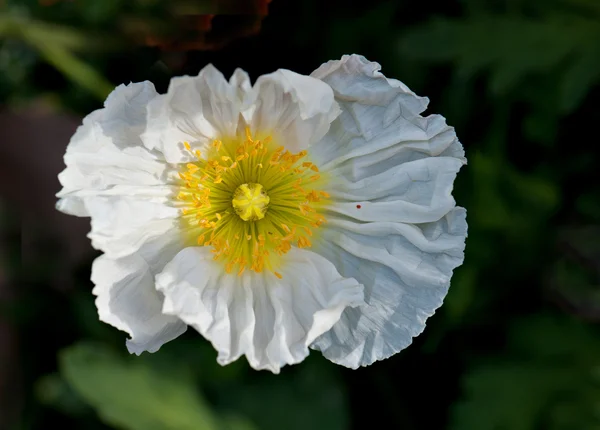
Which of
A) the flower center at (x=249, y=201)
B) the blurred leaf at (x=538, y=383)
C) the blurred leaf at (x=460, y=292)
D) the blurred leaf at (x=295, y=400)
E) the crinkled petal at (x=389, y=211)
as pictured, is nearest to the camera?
the crinkled petal at (x=389, y=211)

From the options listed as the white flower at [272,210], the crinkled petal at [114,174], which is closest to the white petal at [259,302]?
the white flower at [272,210]

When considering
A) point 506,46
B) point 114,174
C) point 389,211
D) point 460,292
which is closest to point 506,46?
point 506,46

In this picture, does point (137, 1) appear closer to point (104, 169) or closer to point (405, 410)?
point (104, 169)

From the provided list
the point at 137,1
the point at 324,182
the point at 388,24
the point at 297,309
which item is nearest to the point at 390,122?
the point at 324,182

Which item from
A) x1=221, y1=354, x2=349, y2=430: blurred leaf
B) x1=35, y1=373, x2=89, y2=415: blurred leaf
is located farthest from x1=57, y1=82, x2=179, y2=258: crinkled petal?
x1=35, y1=373, x2=89, y2=415: blurred leaf

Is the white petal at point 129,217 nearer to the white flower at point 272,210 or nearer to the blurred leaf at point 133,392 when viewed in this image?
the white flower at point 272,210

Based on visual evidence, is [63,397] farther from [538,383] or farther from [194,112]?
[538,383]

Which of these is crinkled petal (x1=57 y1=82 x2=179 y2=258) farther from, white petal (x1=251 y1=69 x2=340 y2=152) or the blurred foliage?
the blurred foliage
